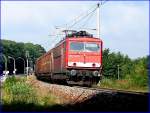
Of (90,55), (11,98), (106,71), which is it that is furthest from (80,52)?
(106,71)

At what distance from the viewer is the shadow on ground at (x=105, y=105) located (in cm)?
1380

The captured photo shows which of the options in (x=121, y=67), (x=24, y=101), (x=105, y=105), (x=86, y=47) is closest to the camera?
(x=105, y=105)

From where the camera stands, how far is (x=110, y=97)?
52.1ft

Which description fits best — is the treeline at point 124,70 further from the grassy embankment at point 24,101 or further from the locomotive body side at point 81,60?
the grassy embankment at point 24,101

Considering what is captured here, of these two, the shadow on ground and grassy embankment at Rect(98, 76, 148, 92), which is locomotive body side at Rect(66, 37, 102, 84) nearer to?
grassy embankment at Rect(98, 76, 148, 92)

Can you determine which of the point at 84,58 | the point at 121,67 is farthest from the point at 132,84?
the point at 121,67

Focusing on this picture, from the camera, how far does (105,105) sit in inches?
583

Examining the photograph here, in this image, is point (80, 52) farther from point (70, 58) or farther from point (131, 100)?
point (131, 100)

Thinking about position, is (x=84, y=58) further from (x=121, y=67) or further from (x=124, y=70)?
(x=121, y=67)

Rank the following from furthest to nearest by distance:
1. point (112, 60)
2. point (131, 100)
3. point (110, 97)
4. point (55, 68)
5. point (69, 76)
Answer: point (112, 60), point (55, 68), point (69, 76), point (110, 97), point (131, 100)

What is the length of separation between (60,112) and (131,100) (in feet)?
9.08

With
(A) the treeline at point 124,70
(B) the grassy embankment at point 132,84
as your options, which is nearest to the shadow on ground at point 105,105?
(B) the grassy embankment at point 132,84

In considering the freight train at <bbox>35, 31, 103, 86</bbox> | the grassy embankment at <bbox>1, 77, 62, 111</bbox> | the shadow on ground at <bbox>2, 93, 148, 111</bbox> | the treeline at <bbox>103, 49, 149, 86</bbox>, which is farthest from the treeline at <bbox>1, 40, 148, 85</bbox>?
the shadow on ground at <bbox>2, 93, 148, 111</bbox>

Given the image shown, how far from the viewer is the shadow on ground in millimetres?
13797
